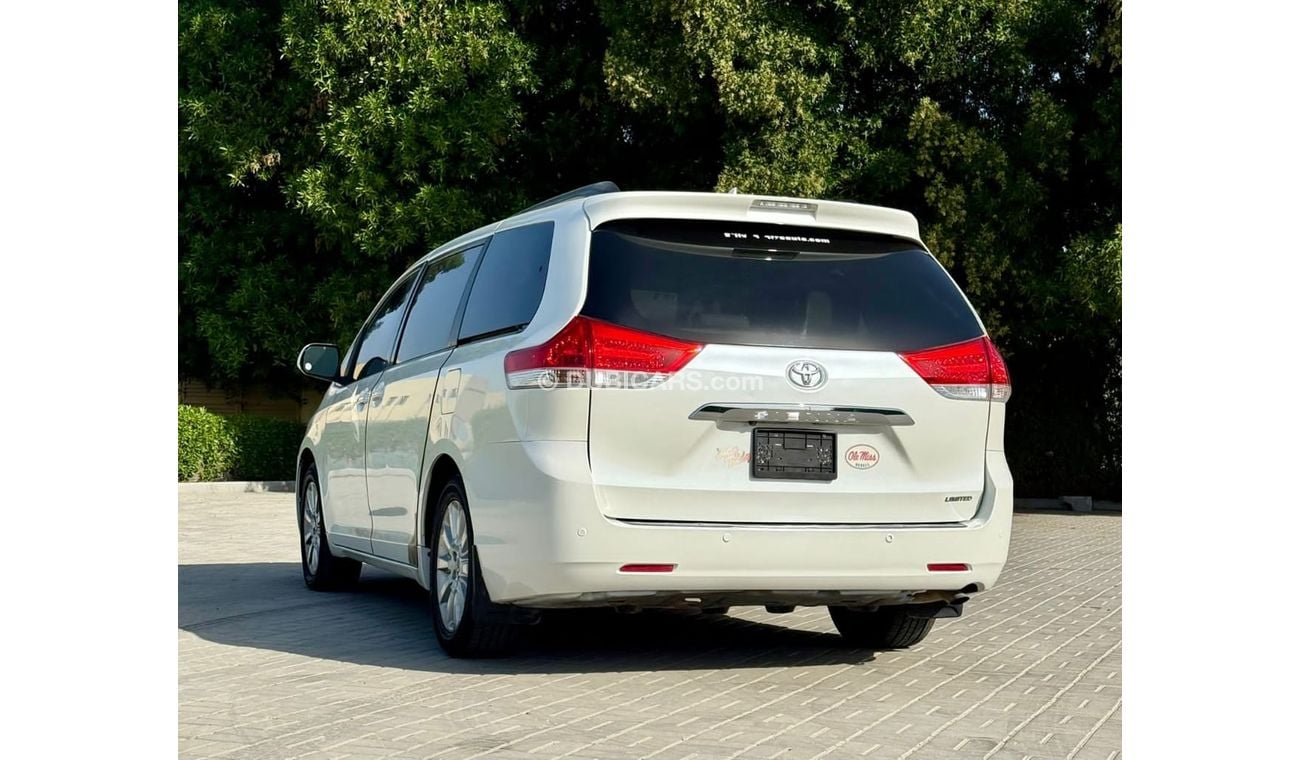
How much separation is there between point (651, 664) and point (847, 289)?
6.45ft

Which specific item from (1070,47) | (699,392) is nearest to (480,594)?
(699,392)

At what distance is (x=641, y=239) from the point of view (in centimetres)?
649

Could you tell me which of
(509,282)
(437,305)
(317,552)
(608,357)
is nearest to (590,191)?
(509,282)

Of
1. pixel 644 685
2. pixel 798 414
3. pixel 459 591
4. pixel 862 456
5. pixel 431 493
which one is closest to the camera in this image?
pixel 798 414

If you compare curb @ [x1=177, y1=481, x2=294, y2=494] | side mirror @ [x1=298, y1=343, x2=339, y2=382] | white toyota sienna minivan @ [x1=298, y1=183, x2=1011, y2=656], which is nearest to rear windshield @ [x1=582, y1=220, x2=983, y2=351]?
white toyota sienna minivan @ [x1=298, y1=183, x2=1011, y2=656]

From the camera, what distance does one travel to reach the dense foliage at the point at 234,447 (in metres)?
25.3

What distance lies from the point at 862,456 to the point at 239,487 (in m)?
19.9

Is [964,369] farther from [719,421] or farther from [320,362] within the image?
[320,362]

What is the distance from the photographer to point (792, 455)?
248 inches

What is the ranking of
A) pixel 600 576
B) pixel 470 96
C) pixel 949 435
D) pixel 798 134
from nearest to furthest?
pixel 600 576 → pixel 949 435 → pixel 798 134 → pixel 470 96

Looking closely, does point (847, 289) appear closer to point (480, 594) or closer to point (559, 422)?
point (559, 422)

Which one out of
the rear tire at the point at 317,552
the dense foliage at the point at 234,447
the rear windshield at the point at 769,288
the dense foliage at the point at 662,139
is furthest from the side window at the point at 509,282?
the dense foliage at the point at 234,447

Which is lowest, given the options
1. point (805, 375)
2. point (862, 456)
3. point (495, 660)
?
point (495, 660)

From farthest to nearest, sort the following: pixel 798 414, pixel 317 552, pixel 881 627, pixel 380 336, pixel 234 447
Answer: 1. pixel 234 447
2. pixel 317 552
3. pixel 380 336
4. pixel 881 627
5. pixel 798 414
